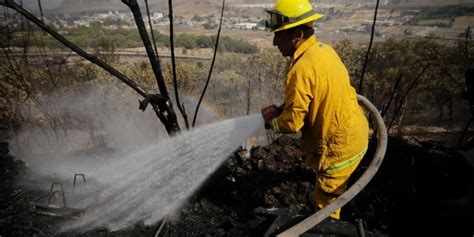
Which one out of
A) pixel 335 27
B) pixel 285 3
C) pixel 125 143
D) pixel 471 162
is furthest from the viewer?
pixel 335 27

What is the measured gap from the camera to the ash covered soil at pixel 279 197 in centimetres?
404

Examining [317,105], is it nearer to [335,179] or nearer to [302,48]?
[302,48]

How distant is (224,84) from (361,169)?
69.0 feet

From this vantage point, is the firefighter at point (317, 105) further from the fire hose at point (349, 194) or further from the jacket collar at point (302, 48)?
the fire hose at point (349, 194)

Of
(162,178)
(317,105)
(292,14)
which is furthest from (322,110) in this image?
(162,178)

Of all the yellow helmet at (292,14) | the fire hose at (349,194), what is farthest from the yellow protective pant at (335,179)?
the yellow helmet at (292,14)

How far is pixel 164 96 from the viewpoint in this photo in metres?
4.35

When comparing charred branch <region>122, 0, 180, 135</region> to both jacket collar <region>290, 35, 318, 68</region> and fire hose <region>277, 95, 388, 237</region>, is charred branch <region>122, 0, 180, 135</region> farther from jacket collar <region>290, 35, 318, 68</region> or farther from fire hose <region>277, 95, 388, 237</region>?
fire hose <region>277, 95, 388, 237</region>

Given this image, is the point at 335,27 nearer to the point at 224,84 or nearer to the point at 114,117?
the point at 224,84

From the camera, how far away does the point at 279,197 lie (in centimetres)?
525

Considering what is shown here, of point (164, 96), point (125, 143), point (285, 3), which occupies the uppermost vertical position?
point (285, 3)

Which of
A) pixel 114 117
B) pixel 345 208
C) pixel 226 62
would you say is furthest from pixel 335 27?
pixel 345 208

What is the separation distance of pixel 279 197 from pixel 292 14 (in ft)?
9.96

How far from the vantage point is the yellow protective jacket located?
10.0ft
